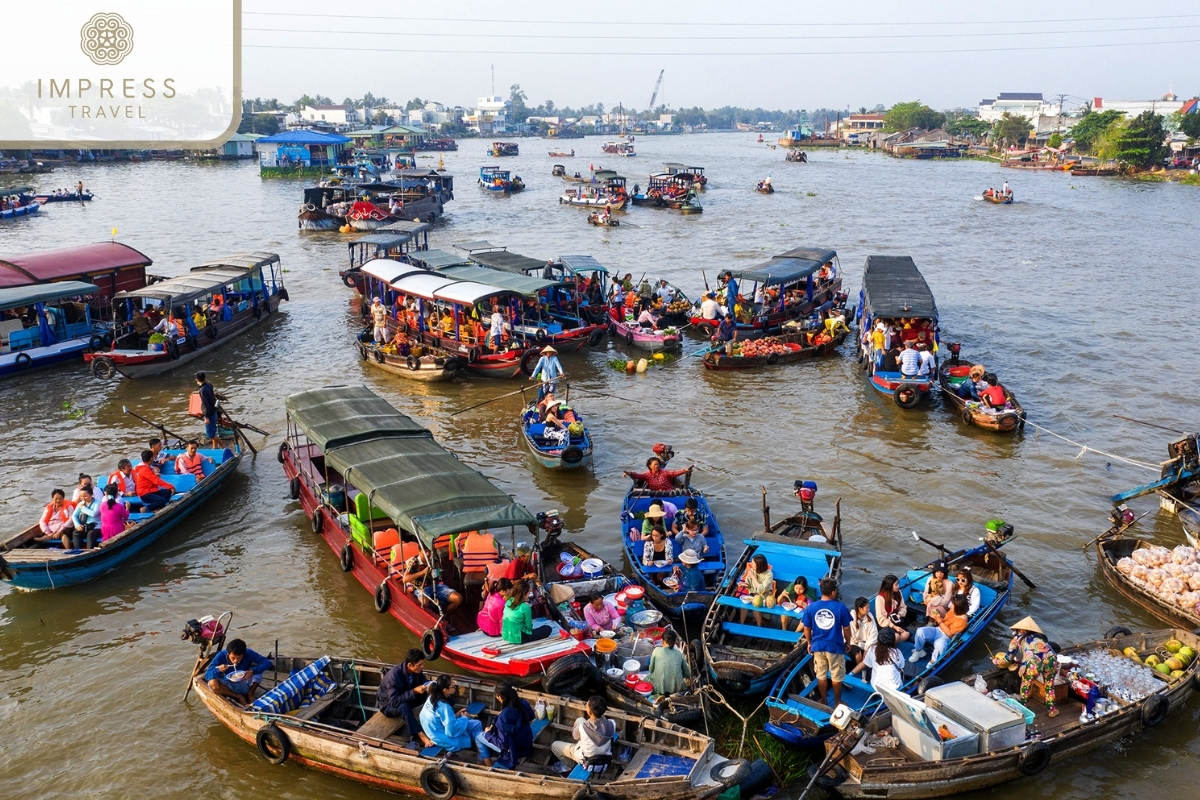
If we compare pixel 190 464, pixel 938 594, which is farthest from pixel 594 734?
pixel 190 464

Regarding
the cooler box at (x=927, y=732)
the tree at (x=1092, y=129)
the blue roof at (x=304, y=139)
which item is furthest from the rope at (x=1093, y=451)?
the tree at (x=1092, y=129)

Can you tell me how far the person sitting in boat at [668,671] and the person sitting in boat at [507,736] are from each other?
4.86 feet

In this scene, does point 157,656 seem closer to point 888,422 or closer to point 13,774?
point 13,774

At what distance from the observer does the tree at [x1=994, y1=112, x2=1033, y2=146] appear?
344 feet

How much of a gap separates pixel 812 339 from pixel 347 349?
13.0 meters

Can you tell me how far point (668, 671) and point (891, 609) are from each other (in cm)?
293

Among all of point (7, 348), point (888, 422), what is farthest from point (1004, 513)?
point (7, 348)

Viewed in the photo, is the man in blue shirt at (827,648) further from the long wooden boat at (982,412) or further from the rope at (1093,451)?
the long wooden boat at (982,412)

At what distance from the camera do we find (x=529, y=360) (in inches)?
803

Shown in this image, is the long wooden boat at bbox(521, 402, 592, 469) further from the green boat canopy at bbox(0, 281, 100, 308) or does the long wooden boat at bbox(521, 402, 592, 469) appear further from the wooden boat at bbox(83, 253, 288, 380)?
the green boat canopy at bbox(0, 281, 100, 308)

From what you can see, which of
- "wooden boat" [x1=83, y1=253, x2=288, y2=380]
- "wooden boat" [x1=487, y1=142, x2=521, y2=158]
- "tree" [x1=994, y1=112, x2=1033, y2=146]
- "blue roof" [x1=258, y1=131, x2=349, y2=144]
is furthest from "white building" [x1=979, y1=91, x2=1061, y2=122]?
"wooden boat" [x1=83, y1=253, x2=288, y2=380]

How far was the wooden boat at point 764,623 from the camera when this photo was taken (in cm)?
934

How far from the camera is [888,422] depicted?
1892cm

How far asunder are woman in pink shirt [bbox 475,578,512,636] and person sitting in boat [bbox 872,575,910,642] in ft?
14.0
